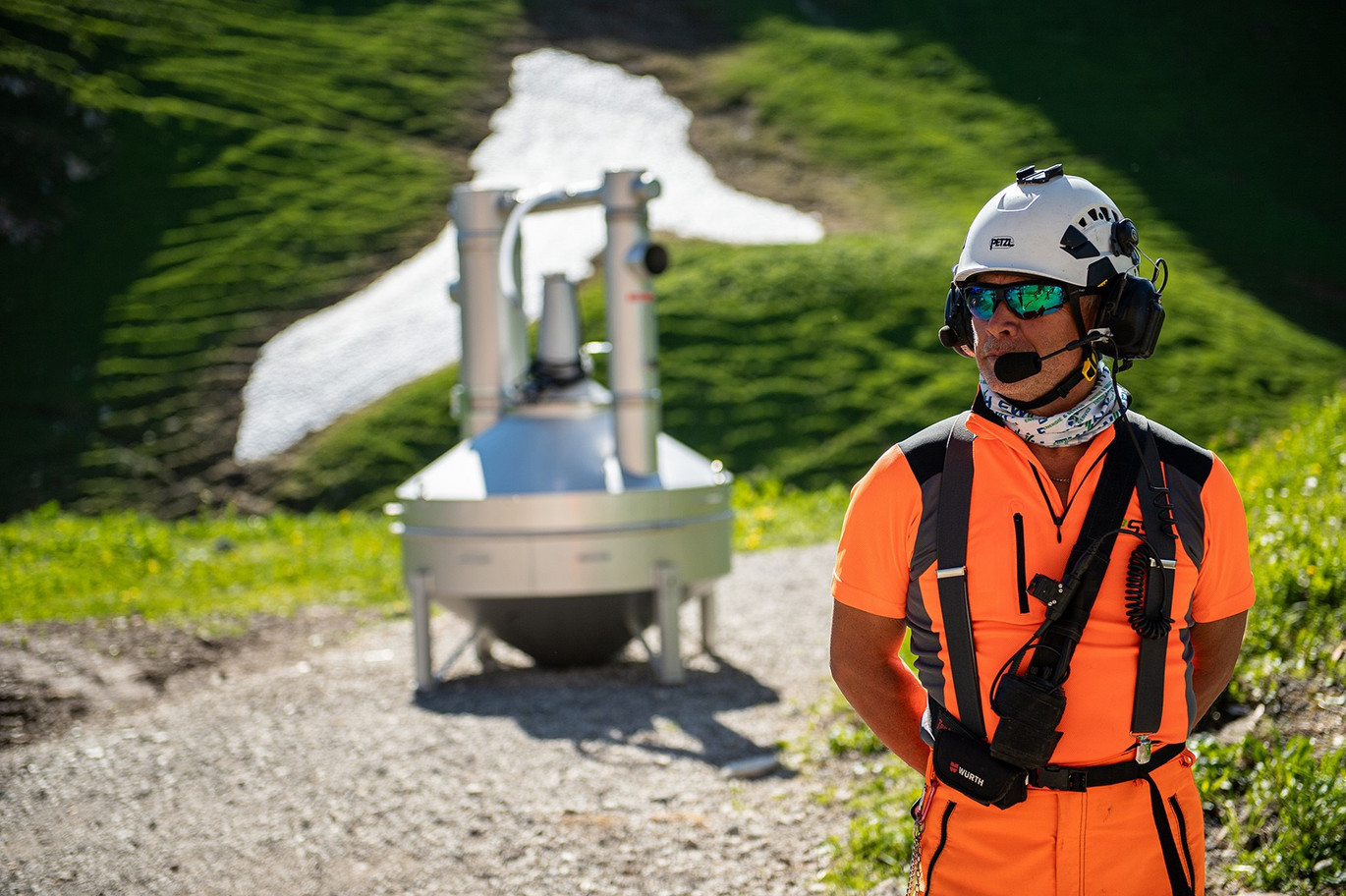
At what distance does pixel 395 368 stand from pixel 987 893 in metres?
19.5

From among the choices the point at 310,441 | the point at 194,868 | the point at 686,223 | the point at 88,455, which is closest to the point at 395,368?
the point at 310,441

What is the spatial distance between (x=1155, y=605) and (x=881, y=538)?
59 cm

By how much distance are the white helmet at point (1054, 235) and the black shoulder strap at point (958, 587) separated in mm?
480

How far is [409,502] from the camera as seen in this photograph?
8.21 m

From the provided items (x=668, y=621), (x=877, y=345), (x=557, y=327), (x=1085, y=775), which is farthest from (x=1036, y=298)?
(x=877, y=345)

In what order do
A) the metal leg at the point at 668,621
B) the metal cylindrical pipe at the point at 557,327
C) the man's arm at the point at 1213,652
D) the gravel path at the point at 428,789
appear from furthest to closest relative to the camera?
the metal cylindrical pipe at the point at 557,327
the metal leg at the point at 668,621
the gravel path at the point at 428,789
the man's arm at the point at 1213,652

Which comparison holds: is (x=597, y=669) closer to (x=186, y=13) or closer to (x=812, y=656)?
(x=812, y=656)

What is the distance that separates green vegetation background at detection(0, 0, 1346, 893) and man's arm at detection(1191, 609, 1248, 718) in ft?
5.85

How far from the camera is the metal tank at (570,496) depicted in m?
7.84

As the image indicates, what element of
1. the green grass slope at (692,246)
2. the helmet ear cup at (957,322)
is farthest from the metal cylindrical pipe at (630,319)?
the green grass slope at (692,246)

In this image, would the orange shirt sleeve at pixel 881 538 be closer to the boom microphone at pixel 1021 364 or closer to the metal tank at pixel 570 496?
the boom microphone at pixel 1021 364

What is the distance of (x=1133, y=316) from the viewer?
280 cm

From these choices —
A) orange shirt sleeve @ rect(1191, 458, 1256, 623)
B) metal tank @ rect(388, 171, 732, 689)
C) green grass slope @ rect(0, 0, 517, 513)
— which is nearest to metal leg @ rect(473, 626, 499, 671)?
metal tank @ rect(388, 171, 732, 689)

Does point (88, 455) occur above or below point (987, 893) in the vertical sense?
below
